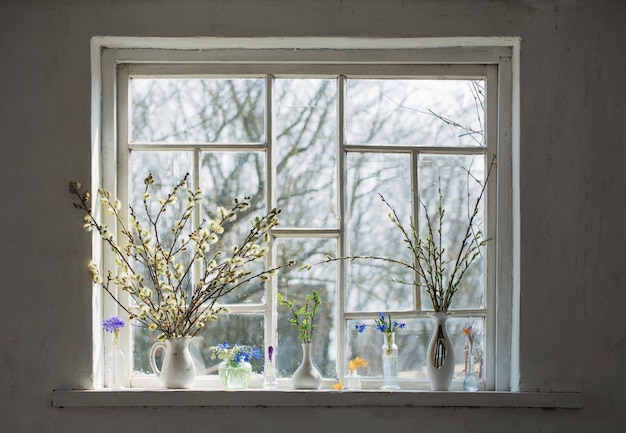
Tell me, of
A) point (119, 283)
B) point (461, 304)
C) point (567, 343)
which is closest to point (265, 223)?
point (119, 283)

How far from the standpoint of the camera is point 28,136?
9.38 feet

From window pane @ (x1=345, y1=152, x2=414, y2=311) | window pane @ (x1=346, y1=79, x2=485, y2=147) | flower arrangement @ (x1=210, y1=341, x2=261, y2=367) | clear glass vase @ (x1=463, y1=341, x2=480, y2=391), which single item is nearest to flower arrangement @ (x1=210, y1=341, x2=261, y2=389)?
flower arrangement @ (x1=210, y1=341, x2=261, y2=367)

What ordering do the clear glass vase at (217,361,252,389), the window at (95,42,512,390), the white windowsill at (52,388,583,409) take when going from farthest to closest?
the window at (95,42,512,390), the clear glass vase at (217,361,252,389), the white windowsill at (52,388,583,409)

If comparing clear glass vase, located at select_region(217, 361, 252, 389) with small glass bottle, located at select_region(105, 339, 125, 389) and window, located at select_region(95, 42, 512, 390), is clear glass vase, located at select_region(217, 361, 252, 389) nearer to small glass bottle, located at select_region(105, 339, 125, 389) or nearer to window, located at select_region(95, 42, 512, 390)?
window, located at select_region(95, 42, 512, 390)

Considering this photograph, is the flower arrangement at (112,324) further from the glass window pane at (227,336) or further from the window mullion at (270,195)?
the window mullion at (270,195)

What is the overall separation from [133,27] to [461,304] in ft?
4.84

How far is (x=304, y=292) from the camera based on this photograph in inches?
119

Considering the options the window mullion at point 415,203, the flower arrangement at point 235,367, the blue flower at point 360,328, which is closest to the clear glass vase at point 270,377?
the flower arrangement at point 235,367

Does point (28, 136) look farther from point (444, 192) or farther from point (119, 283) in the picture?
point (444, 192)

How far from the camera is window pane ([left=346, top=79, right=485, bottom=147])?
3.05 metres

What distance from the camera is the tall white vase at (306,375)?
2.86 metres

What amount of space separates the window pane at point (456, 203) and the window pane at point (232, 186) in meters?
0.58

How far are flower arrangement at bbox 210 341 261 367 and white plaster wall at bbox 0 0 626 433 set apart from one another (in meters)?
0.17

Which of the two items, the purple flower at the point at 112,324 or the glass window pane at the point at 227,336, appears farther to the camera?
the glass window pane at the point at 227,336
